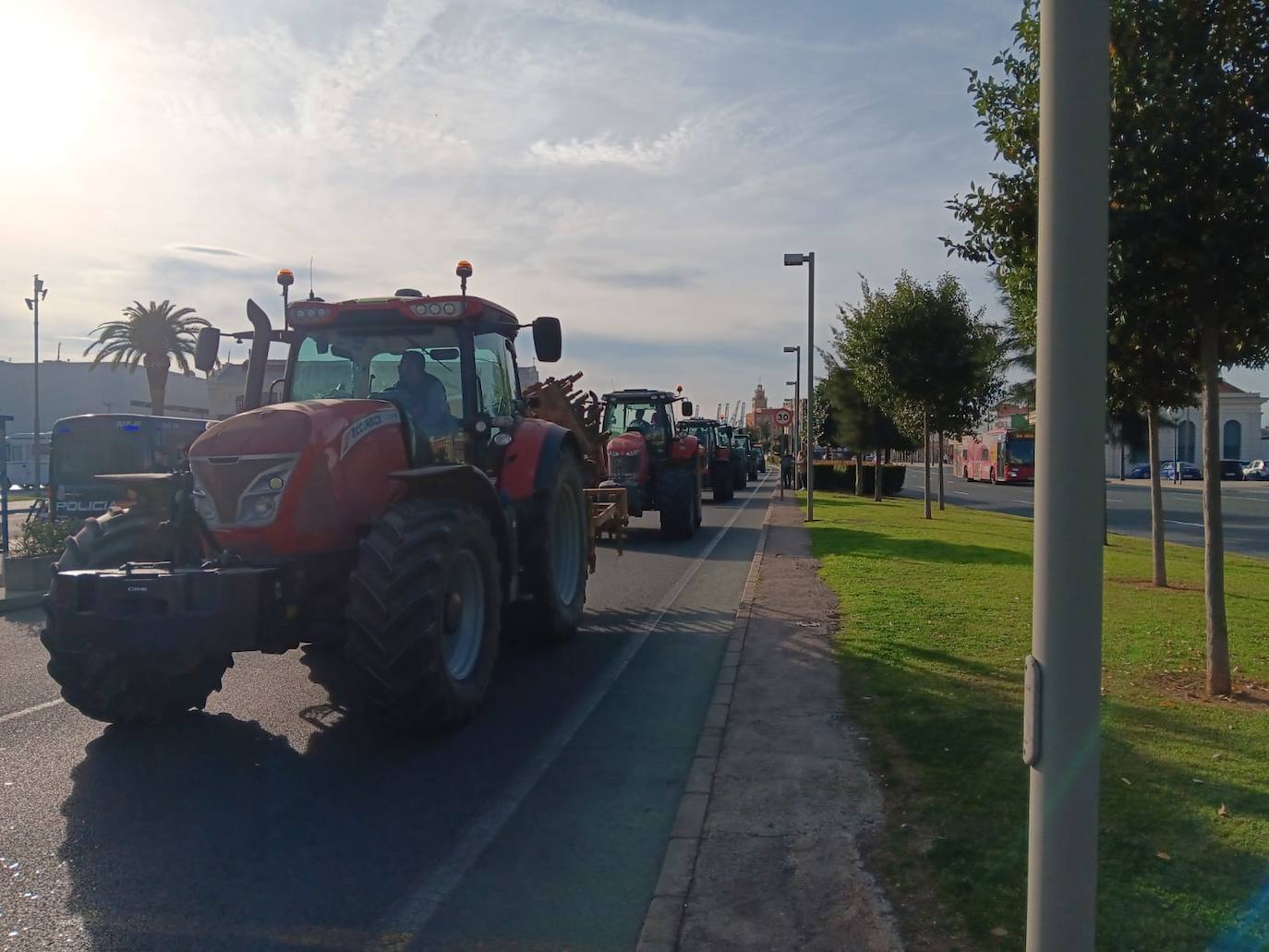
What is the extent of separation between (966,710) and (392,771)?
344 centimetres

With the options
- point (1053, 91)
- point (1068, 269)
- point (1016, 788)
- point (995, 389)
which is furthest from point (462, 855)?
point (995, 389)

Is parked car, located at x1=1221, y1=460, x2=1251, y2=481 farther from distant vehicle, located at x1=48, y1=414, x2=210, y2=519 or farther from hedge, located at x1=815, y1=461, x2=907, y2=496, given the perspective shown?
distant vehicle, located at x1=48, y1=414, x2=210, y2=519

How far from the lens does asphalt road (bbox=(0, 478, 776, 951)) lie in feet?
13.2

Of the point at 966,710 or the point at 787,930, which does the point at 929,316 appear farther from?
the point at 787,930

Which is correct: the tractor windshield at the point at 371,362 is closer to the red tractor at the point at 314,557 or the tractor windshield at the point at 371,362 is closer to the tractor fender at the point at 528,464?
the red tractor at the point at 314,557

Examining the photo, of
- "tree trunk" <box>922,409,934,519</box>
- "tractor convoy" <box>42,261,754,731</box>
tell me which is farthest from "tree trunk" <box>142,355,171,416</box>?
"tractor convoy" <box>42,261,754,731</box>

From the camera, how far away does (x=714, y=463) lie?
3225cm

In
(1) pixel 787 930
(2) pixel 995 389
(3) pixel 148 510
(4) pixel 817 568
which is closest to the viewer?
(1) pixel 787 930

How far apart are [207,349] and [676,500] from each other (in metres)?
11.5

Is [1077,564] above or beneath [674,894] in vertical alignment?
above

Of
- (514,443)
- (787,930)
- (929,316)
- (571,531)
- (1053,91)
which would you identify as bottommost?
(787,930)

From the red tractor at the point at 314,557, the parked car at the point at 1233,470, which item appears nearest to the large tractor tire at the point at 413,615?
the red tractor at the point at 314,557

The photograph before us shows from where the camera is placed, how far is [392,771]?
226 inches

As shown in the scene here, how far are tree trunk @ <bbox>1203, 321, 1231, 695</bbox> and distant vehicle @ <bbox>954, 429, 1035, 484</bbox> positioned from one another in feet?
141
